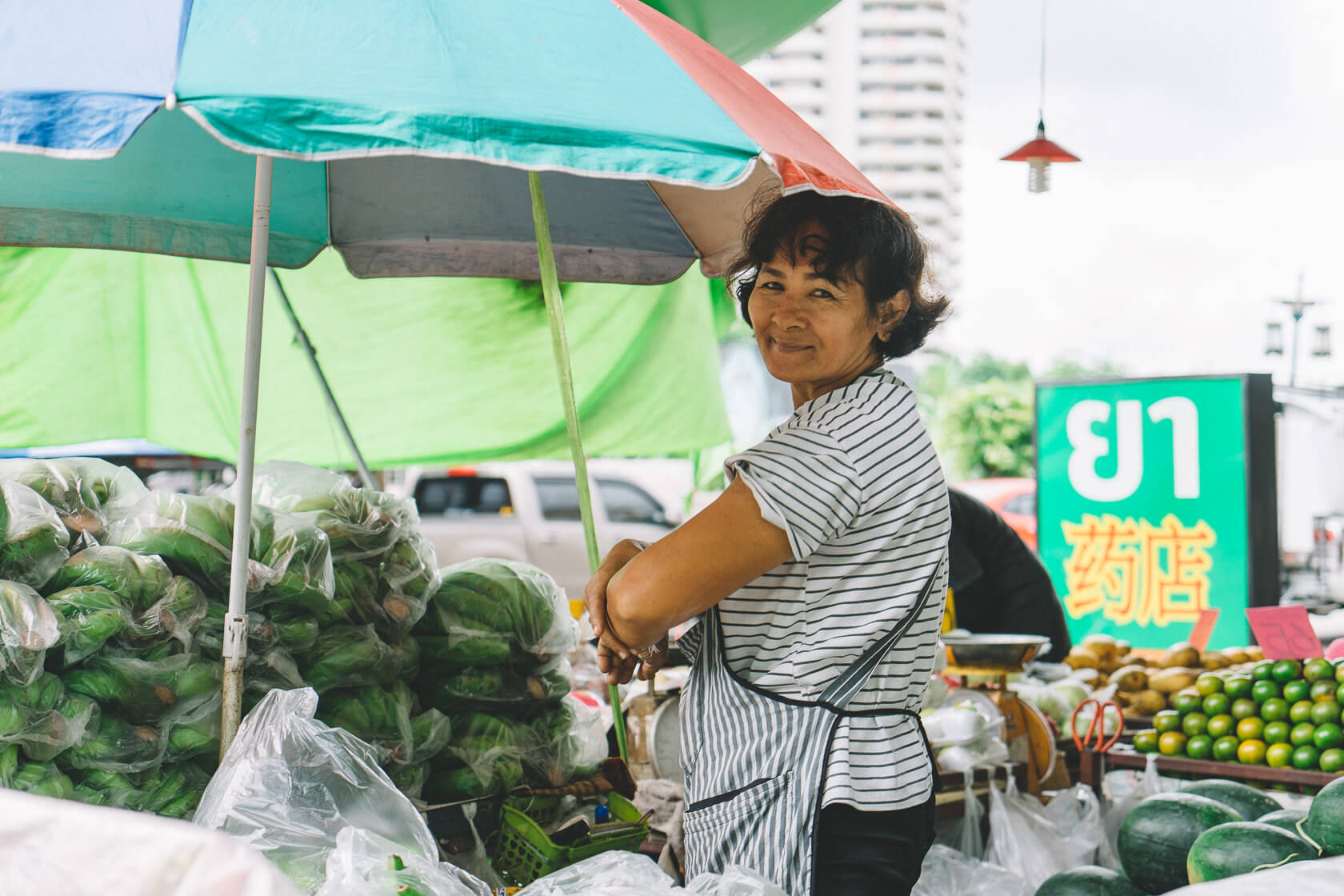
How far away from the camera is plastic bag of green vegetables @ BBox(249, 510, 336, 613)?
219 cm

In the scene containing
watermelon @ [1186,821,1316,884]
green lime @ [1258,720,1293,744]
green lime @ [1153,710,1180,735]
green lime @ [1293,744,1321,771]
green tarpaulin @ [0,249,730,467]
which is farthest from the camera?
green tarpaulin @ [0,249,730,467]

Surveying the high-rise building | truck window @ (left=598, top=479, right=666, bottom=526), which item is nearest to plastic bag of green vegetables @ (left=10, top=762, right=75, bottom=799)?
truck window @ (left=598, top=479, right=666, bottom=526)

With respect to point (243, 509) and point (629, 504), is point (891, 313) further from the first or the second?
point (629, 504)

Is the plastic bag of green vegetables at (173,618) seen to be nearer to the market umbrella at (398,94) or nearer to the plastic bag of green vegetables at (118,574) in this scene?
the plastic bag of green vegetables at (118,574)

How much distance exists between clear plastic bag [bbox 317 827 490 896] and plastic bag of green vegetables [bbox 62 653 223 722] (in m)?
0.76

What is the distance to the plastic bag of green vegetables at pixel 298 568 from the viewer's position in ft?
7.18

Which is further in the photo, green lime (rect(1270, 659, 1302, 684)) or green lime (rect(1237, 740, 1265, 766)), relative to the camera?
green lime (rect(1270, 659, 1302, 684))

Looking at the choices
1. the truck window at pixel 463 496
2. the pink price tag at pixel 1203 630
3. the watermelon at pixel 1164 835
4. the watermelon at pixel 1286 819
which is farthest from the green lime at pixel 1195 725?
the truck window at pixel 463 496

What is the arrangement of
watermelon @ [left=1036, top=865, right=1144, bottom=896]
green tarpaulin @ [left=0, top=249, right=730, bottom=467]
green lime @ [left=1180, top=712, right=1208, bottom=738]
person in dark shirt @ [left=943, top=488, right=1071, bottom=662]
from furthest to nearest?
person in dark shirt @ [left=943, top=488, right=1071, bottom=662], green tarpaulin @ [left=0, top=249, right=730, bottom=467], green lime @ [left=1180, top=712, right=1208, bottom=738], watermelon @ [left=1036, top=865, right=1144, bottom=896]

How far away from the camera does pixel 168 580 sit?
2070 millimetres

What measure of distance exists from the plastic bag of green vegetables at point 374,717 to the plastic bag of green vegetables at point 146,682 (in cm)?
25

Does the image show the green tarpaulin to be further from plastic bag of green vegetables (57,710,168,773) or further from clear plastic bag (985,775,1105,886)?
plastic bag of green vegetables (57,710,168,773)

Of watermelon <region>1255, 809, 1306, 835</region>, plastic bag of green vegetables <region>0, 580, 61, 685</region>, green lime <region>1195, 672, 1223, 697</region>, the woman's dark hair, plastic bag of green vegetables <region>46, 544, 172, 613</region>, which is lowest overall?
watermelon <region>1255, 809, 1306, 835</region>

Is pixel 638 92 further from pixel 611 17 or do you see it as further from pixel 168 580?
pixel 168 580
